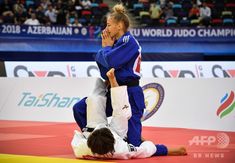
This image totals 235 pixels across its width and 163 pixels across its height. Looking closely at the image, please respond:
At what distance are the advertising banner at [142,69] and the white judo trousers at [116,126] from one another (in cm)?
448

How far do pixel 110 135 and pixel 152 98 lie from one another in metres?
3.33

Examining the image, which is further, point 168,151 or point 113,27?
point 113,27

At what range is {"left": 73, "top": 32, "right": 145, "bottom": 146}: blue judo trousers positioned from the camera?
6004mm

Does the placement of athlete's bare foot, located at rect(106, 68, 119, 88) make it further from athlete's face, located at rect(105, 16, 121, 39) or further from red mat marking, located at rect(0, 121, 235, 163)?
red mat marking, located at rect(0, 121, 235, 163)

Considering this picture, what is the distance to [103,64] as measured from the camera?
240 inches

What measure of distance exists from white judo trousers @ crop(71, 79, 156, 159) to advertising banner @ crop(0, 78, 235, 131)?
2780 mm

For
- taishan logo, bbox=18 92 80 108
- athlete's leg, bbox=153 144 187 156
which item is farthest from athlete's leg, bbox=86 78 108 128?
taishan logo, bbox=18 92 80 108

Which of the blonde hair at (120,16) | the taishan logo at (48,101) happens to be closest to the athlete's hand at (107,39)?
the blonde hair at (120,16)

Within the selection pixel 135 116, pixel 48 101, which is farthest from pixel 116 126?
pixel 48 101

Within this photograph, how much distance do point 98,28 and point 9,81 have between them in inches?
329

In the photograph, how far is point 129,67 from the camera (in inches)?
242

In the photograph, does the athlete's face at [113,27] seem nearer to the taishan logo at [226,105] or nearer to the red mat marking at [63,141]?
the red mat marking at [63,141]

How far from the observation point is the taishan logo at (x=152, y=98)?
348 inches

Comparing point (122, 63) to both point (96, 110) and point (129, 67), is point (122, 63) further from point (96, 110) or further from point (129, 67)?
point (96, 110)
